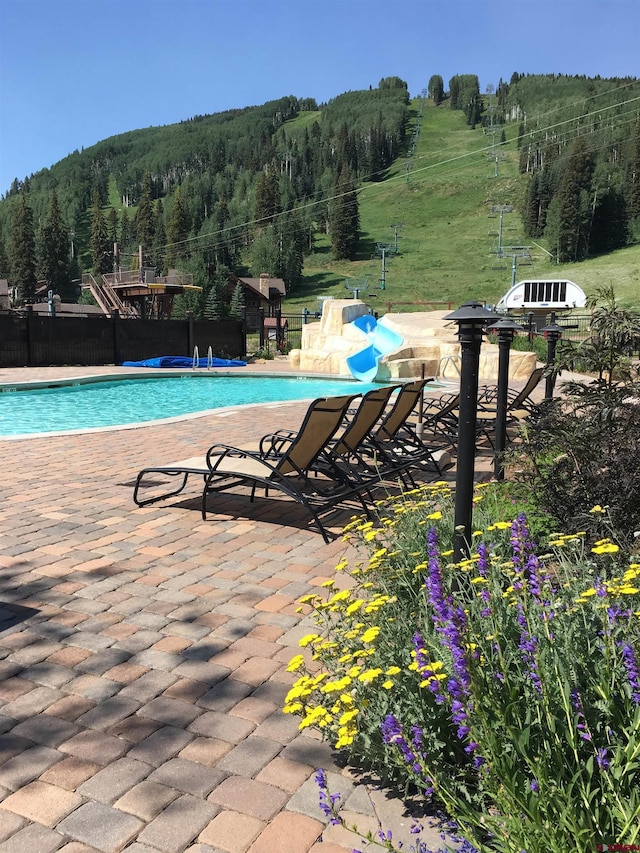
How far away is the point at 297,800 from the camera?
201 centimetres

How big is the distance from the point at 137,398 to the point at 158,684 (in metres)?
13.8

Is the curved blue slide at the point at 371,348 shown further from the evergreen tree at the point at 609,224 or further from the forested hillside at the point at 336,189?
the evergreen tree at the point at 609,224

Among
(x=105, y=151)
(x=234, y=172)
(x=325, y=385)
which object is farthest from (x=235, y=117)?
(x=325, y=385)

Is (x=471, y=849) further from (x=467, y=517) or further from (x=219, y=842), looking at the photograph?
(x=467, y=517)

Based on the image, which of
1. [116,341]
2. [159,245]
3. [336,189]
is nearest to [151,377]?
[116,341]

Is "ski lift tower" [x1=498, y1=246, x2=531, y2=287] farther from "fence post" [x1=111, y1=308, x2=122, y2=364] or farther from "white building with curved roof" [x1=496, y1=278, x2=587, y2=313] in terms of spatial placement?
"fence post" [x1=111, y1=308, x2=122, y2=364]

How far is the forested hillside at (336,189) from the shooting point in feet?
271

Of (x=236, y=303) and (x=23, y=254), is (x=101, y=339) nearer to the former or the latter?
(x=236, y=303)

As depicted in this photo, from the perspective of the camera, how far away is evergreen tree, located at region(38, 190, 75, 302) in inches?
3428

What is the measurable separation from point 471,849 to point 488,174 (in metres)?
128

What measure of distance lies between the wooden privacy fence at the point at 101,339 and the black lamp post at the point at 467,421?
20.3 m

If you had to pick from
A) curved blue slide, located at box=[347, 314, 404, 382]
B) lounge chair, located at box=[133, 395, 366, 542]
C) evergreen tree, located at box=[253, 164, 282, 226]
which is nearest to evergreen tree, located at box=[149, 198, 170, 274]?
evergreen tree, located at box=[253, 164, 282, 226]

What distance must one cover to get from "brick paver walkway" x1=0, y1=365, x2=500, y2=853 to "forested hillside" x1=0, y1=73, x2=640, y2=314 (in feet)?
178

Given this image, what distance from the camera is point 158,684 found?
2674 millimetres
